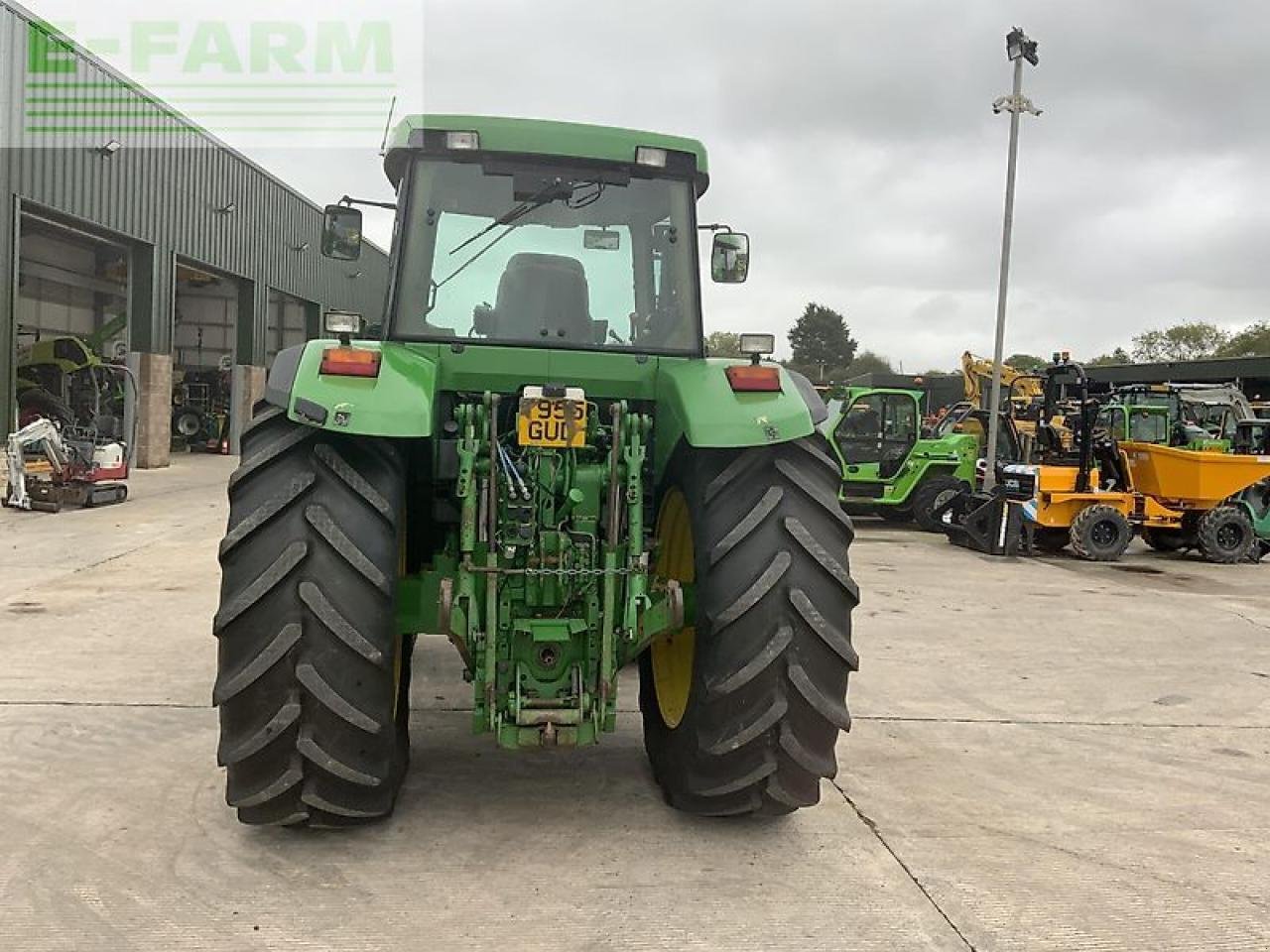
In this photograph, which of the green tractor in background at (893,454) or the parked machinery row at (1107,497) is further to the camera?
the green tractor in background at (893,454)

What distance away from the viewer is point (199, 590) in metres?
7.88

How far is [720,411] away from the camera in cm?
340

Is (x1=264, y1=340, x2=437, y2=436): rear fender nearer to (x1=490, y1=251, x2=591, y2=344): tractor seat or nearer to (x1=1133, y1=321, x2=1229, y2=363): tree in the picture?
(x1=490, y1=251, x2=591, y2=344): tractor seat

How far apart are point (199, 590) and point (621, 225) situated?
5.35 metres

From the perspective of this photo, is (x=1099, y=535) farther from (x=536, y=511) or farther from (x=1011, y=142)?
(x=536, y=511)

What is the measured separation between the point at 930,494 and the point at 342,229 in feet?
38.4

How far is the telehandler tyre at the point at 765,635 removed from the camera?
329cm

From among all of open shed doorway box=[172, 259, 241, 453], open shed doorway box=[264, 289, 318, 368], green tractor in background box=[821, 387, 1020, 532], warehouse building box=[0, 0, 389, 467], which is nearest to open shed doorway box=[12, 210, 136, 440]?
warehouse building box=[0, 0, 389, 467]

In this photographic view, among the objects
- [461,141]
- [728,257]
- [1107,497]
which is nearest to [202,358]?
[1107,497]

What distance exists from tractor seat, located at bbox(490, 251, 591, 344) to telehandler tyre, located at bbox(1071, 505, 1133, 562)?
32.3ft

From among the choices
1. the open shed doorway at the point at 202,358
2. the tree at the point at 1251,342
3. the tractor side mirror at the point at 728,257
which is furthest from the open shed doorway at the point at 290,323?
the tree at the point at 1251,342

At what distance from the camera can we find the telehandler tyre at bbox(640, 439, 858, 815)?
329 centimetres

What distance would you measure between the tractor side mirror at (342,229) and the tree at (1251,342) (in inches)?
2237

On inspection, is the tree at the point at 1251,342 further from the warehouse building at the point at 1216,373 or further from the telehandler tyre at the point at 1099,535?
the telehandler tyre at the point at 1099,535
